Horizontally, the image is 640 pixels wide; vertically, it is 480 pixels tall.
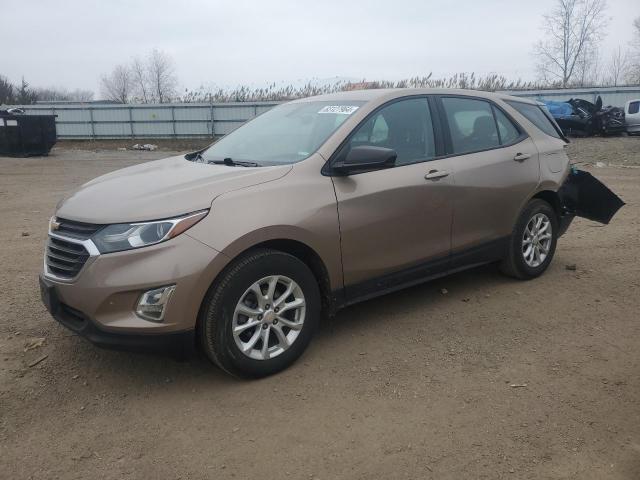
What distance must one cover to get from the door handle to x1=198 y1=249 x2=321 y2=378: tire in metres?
1.27

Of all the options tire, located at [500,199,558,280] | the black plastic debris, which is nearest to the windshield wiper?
tire, located at [500,199,558,280]

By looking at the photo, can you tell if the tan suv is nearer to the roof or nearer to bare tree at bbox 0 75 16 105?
the roof

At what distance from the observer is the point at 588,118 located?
73.9ft

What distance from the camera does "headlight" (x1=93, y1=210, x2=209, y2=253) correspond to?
3041 mm

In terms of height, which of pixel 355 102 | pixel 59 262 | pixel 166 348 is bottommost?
pixel 166 348

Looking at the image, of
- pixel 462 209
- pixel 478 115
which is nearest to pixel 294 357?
pixel 462 209

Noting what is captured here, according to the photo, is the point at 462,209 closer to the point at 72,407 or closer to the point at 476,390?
the point at 476,390

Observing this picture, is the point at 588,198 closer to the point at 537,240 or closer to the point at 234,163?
the point at 537,240

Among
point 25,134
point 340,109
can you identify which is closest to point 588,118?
point 340,109

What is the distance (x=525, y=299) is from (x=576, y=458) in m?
2.27

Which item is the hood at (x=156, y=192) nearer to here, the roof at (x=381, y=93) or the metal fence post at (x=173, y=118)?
the roof at (x=381, y=93)

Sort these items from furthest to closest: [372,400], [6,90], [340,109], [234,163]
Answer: [6,90] < [340,109] < [234,163] < [372,400]

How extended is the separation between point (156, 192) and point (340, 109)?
155 cm

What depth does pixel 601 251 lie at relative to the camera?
6.29m
